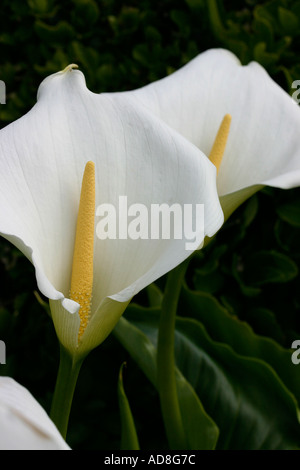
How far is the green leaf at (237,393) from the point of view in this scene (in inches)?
30.2

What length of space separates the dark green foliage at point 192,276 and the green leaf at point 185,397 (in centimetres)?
7

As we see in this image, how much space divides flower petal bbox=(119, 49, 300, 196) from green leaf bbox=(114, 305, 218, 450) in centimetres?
22

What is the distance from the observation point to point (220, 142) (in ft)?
2.23

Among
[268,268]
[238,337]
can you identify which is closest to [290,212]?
[268,268]

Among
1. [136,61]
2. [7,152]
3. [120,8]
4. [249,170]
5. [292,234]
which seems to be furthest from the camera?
[120,8]

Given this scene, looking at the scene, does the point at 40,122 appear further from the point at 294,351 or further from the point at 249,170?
the point at 294,351

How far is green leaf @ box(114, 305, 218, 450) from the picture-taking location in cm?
70

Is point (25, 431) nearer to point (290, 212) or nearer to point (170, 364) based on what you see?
point (170, 364)

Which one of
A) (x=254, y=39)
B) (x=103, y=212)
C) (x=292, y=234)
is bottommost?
(x=292, y=234)

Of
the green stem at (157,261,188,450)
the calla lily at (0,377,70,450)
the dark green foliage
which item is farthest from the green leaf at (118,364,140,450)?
the calla lily at (0,377,70,450)

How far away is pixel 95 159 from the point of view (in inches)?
23.8

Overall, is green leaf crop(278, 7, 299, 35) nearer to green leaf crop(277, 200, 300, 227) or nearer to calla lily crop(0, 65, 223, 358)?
green leaf crop(277, 200, 300, 227)

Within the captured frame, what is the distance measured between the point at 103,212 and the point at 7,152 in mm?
114
